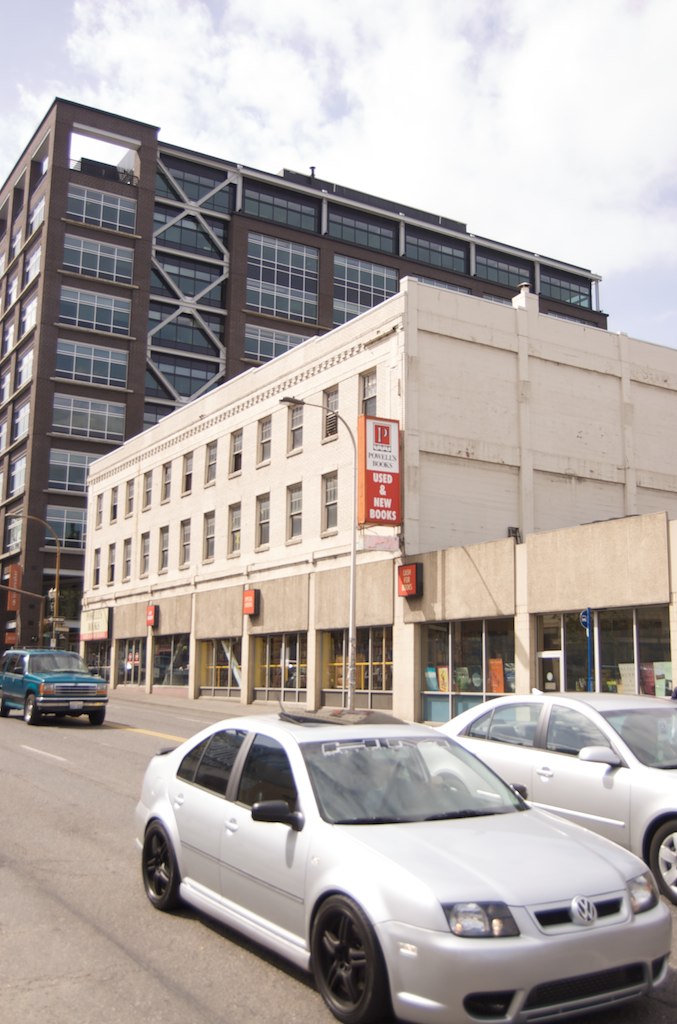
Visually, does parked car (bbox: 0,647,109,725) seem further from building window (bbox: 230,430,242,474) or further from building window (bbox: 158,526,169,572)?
building window (bbox: 158,526,169,572)

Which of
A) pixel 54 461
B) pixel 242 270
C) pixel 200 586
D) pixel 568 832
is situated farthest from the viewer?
pixel 242 270

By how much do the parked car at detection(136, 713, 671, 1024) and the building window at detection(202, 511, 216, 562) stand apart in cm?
3505

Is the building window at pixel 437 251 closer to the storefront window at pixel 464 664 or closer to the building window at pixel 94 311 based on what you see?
the building window at pixel 94 311

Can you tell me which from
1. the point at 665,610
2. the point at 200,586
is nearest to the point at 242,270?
the point at 200,586

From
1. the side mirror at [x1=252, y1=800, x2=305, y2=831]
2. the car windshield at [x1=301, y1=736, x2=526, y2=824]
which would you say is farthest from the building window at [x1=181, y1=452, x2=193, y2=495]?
the side mirror at [x1=252, y1=800, x2=305, y2=831]

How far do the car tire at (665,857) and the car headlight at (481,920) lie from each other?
10.3 feet

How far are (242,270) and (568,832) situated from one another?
68.1 m

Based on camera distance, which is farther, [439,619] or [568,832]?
[439,619]

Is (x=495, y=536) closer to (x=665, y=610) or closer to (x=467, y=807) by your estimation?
(x=665, y=610)

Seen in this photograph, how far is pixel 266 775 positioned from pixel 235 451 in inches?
1363

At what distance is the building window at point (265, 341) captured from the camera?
232ft

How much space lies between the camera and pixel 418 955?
4.32 meters

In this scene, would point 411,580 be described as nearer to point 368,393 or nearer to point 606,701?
point 368,393

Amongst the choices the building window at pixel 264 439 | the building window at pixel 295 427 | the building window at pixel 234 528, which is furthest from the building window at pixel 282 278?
the building window at pixel 295 427
